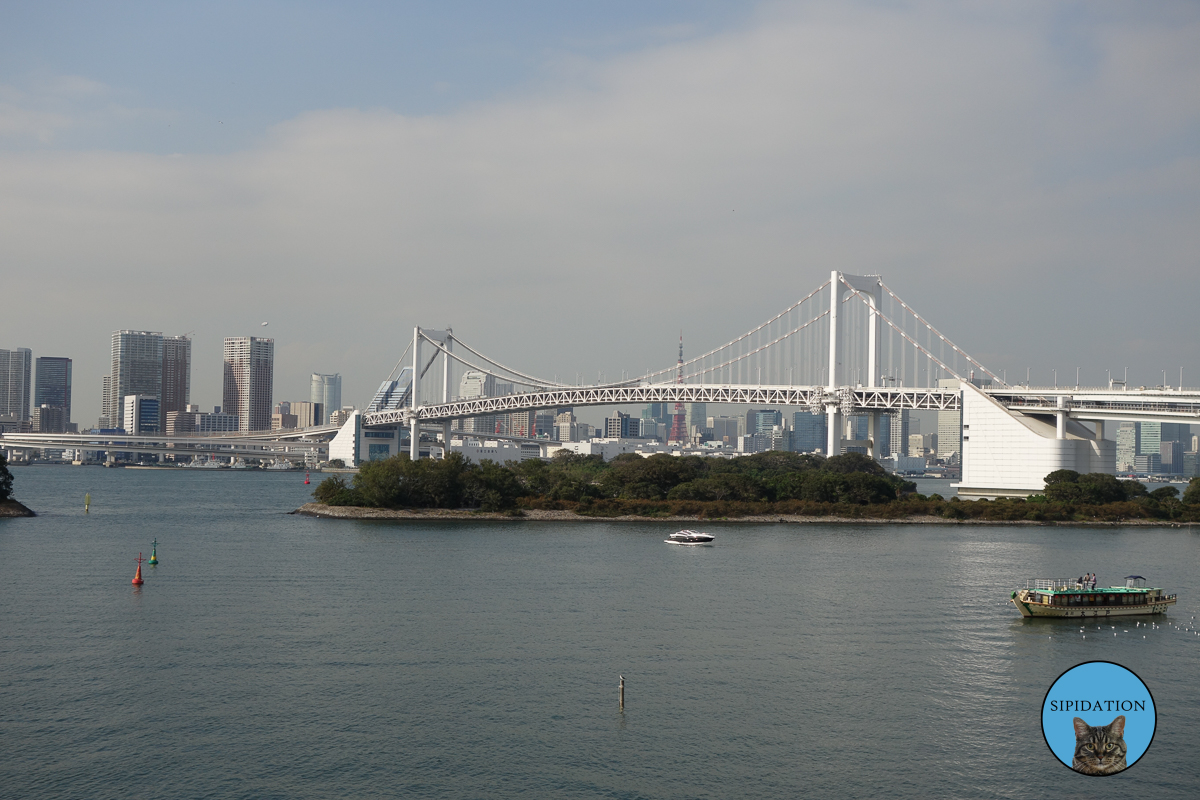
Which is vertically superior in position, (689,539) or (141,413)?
(141,413)

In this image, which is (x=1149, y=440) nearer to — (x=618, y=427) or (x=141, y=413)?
(x=618, y=427)

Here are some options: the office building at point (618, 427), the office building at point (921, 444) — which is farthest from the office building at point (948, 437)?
the office building at point (618, 427)

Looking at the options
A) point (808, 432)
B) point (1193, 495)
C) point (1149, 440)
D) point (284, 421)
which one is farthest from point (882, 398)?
point (808, 432)

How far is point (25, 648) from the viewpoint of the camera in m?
13.6

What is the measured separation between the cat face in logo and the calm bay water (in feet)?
18.4

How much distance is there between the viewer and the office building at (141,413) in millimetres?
135000

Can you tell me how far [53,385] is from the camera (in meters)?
144

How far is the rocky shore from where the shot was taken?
109ft

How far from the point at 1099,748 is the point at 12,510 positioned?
1447 inches

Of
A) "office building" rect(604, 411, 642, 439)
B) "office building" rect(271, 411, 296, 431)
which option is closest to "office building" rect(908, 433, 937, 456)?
"office building" rect(604, 411, 642, 439)

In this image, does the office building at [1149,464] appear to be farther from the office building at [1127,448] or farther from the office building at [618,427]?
the office building at [618,427]

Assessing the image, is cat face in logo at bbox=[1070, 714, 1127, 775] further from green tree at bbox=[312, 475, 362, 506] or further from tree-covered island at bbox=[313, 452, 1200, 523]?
green tree at bbox=[312, 475, 362, 506]

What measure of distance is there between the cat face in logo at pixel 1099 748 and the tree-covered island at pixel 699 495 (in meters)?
32.3

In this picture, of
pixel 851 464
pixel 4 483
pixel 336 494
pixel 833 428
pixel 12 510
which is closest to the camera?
pixel 12 510
